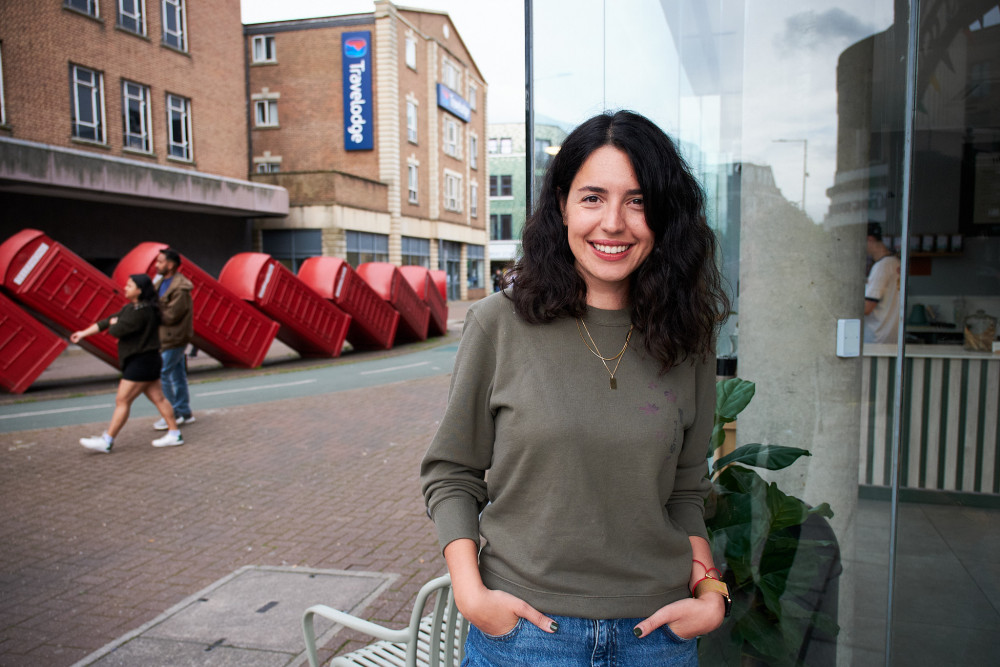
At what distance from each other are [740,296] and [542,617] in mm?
1879

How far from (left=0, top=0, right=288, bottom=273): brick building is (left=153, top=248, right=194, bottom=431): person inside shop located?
457 inches

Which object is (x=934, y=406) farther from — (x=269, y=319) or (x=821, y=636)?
(x=269, y=319)

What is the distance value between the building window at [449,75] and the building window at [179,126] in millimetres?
17615

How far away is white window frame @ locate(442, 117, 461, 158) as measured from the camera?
127ft

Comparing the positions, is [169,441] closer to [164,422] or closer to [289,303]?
[164,422]

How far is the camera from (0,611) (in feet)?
12.1

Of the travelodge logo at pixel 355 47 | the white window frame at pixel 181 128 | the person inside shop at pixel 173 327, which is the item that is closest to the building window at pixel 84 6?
the white window frame at pixel 181 128

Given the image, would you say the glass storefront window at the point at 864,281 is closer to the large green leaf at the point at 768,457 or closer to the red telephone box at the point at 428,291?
the large green leaf at the point at 768,457

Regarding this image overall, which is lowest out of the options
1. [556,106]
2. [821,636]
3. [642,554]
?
[821,636]

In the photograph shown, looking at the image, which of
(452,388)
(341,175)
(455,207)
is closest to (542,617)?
(452,388)

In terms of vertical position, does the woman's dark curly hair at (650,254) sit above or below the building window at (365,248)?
below

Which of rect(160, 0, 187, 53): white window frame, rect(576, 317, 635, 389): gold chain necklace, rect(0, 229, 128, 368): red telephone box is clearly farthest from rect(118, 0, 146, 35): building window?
rect(576, 317, 635, 389): gold chain necklace

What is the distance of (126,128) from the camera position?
20828 mm

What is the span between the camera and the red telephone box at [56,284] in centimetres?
1023
